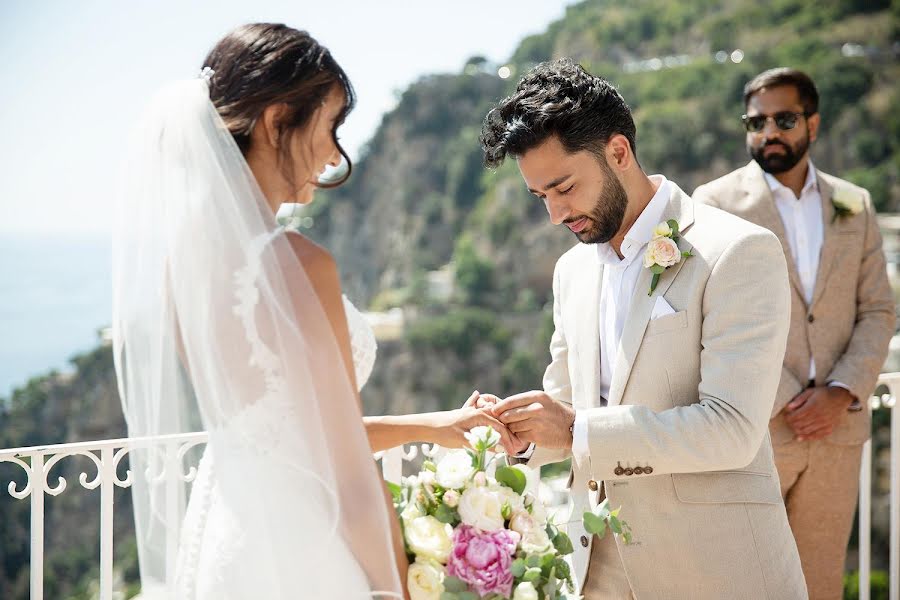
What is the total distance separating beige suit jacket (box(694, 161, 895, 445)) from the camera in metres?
3.24

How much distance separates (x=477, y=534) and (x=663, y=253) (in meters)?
0.82

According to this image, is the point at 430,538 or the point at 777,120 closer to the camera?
the point at 430,538

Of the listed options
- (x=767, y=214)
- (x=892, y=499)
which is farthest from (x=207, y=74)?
(x=892, y=499)

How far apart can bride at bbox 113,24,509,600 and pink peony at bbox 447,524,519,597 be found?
0.12 m

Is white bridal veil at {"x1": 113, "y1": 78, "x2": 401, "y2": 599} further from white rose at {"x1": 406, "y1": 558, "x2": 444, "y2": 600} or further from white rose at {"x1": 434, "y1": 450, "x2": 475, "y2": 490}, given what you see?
white rose at {"x1": 434, "y1": 450, "x2": 475, "y2": 490}

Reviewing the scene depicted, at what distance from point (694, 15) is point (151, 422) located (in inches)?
2251

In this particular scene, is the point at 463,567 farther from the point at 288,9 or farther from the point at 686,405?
the point at 288,9

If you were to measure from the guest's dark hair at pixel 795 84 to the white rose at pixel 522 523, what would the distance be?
2.52 m

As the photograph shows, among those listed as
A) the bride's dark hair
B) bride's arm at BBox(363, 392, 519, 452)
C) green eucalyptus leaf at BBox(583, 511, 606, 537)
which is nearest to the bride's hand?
bride's arm at BBox(363, 392, 519, 452)

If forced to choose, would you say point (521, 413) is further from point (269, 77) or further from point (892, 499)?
point (892, 499)

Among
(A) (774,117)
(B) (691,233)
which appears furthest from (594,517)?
(A) (774,117)

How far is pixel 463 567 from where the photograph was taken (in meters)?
1.66

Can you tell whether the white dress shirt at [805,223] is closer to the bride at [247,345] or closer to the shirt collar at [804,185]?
the shirt collar at [804,185]

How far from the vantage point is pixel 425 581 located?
1.66 meters
